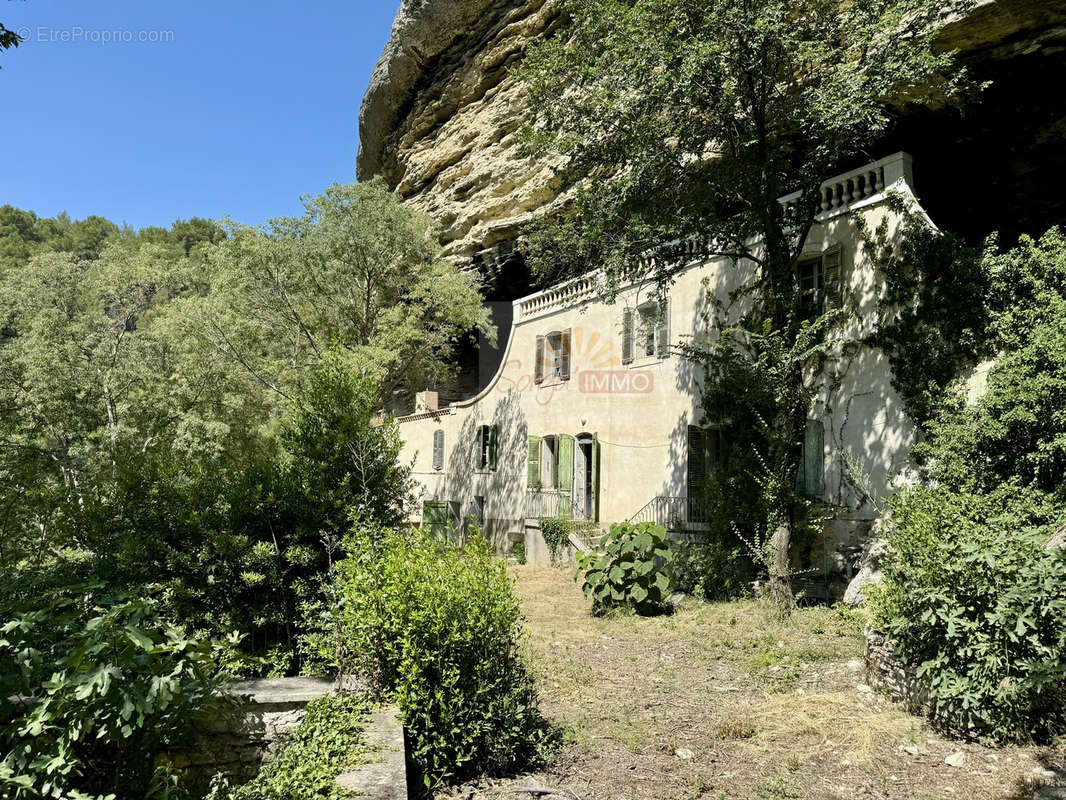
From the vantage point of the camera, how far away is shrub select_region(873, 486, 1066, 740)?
15.6 ft

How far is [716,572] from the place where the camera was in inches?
443

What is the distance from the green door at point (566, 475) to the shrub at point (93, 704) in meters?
12.9

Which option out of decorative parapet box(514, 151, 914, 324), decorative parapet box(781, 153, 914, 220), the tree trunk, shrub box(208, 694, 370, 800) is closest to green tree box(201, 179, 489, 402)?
decorative parapet box(514, 151, 914, 324)

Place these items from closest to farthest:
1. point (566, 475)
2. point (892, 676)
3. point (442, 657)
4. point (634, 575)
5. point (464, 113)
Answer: point (442, 657) → point (892, 676) → point (634, 575) → point (566, 475) → point (464, 113)

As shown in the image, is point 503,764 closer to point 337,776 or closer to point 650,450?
point 337,776

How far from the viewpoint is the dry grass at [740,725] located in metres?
4.58

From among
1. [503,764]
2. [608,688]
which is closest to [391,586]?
[503,764]

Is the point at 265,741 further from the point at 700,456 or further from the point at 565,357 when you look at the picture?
the point at 565,357

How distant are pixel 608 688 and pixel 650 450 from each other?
26.0 ft

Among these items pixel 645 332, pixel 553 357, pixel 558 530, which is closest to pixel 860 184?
pixel 645 332

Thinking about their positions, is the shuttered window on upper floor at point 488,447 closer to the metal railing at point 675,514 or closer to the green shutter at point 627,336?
the green shutter at point 627,336

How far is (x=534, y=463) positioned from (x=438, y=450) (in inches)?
218

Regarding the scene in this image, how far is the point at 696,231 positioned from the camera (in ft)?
34.1

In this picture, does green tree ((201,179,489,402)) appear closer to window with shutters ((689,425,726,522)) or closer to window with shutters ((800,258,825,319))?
window with shutters ((689,425,726,522))
